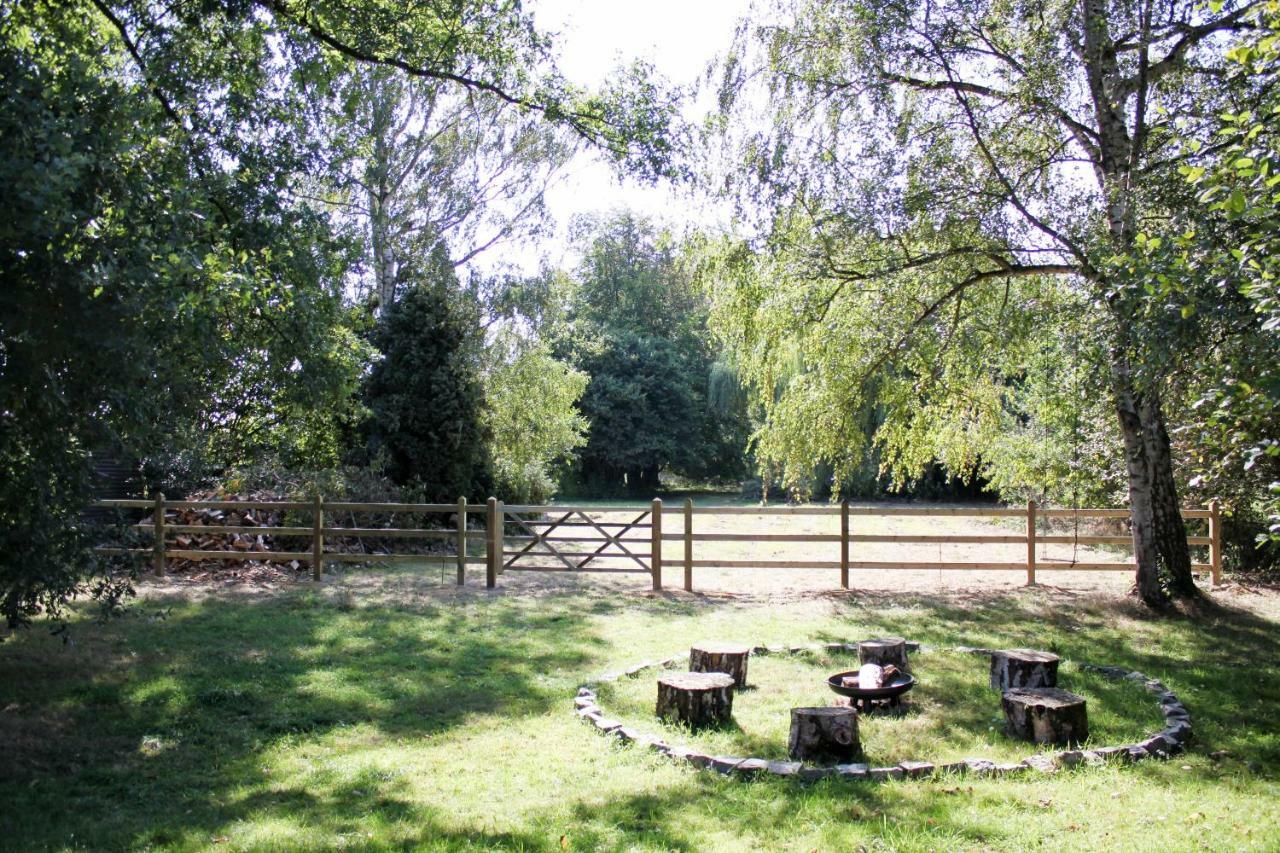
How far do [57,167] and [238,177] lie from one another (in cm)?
371

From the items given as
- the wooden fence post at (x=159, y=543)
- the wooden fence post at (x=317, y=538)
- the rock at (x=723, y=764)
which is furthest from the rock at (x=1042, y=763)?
the wooden fence post at (x=159, y=543)

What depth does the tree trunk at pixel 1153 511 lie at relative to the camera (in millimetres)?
10875

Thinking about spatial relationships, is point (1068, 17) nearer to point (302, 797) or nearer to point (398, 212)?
point (302, 797)

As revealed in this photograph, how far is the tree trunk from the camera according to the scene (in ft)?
35.7

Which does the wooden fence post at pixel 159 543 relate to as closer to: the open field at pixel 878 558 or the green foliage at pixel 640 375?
the open field at pixel 878 558

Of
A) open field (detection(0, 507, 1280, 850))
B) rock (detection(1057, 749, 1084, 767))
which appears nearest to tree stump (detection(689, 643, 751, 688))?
open field (detection(0, 507, 1280, 850))

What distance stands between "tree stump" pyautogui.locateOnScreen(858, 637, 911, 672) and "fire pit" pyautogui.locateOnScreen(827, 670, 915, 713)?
0.60 metres

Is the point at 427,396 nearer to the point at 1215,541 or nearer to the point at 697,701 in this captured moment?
the point at 697,701

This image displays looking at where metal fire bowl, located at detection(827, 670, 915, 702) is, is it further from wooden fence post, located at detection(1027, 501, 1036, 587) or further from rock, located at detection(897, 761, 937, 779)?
wooden fence post, located at detection(1027, 501, 1036, 587)

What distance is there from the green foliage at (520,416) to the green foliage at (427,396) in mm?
1365

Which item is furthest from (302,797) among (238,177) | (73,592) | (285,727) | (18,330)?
(238,177)

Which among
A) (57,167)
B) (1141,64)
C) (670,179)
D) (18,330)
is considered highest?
(1141,64)

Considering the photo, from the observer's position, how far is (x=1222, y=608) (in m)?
11.0

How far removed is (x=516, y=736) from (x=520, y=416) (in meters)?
15.7
